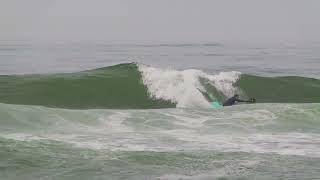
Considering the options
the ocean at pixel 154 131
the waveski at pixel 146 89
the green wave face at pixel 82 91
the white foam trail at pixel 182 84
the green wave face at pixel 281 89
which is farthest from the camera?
the green wave face at pixel 281 89

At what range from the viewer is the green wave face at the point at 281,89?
93.8 feet

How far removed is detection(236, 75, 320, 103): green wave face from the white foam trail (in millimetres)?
711

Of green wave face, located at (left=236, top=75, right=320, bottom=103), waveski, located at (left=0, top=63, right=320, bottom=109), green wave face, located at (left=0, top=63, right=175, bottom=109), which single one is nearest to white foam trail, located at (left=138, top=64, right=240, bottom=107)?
waveski, located at (left=0, top=63, right=320, bottom=109)

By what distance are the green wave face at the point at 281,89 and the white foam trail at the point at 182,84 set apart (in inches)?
28.0

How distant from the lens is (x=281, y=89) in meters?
30.2

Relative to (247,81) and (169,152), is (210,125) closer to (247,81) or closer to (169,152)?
(169,152)

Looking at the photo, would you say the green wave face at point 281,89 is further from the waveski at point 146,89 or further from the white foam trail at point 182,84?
the white foam trail at point 182,84

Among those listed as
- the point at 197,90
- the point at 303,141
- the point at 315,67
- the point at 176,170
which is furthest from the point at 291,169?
the point at 315,67

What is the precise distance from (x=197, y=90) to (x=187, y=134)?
40.1 feet

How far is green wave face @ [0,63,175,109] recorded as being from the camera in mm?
25359

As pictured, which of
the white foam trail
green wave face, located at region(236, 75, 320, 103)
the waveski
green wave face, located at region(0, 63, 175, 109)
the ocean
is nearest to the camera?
the ocean

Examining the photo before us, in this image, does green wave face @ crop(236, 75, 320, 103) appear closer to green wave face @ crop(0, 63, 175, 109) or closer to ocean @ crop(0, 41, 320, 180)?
ocean @ crop(0, 41, 320, 180)

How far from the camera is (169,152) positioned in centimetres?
1283

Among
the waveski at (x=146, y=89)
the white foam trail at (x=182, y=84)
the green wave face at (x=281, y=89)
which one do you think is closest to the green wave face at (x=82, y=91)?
the waveski at (x=146, y=89)
